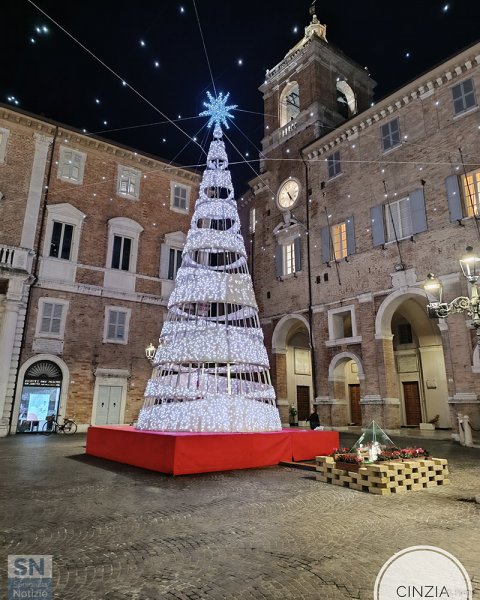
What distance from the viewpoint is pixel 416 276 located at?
52.5 feet

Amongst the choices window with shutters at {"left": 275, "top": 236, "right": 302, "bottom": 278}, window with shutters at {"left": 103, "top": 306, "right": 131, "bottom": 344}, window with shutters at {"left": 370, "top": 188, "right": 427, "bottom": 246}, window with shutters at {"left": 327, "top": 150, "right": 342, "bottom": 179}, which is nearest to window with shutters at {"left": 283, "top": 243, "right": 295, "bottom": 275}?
window with shutters at {"left": 275, "top": 236, "right": 302, "bottom": 278}

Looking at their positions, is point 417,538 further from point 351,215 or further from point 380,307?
point 351,215

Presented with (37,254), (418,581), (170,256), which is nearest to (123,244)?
(170,256)

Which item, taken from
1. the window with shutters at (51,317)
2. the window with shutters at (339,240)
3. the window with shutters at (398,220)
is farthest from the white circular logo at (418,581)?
the window with shutters at (51,317)

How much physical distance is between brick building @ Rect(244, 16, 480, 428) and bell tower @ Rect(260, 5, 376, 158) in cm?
8

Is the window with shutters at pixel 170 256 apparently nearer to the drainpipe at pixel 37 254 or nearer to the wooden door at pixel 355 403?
the drainpipe at pixel 37 254

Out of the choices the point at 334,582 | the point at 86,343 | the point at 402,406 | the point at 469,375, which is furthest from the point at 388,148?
the point at 334,582

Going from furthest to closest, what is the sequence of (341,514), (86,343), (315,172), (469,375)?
(315,172), (86,343), (469,375), (341,514)

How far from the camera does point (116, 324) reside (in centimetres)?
1955

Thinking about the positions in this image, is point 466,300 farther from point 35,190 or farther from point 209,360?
point 35,190

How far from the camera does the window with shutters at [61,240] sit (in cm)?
1872

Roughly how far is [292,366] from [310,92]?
A: 1556 cm

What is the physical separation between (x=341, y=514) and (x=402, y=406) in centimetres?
1879

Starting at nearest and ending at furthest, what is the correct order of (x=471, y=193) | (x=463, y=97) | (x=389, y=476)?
(x=389, y=476)
(x=471, y=193)
(x=463, y=97)
